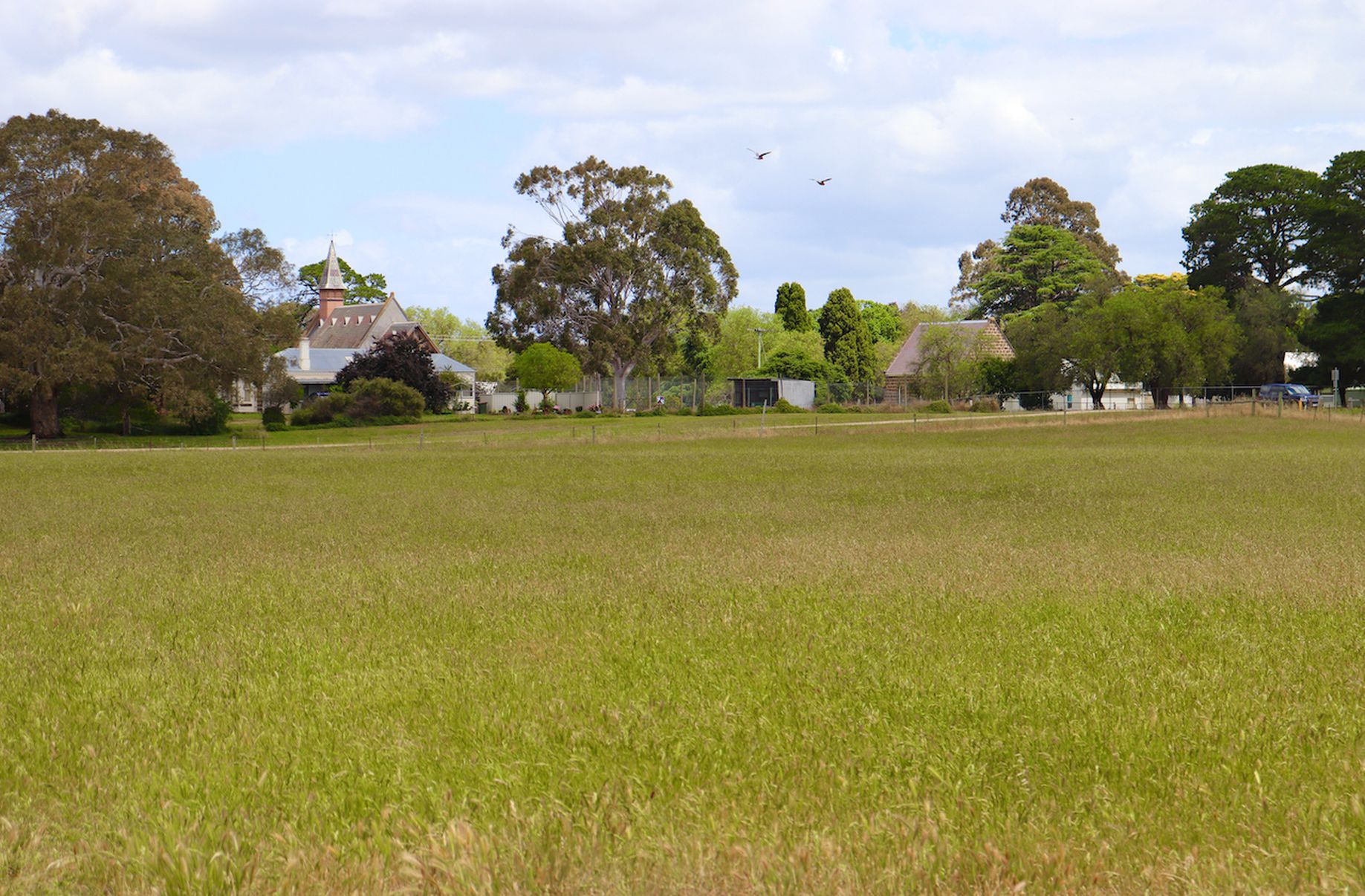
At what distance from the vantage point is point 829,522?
17.1 meters

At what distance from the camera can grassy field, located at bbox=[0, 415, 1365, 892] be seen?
461 centimetres

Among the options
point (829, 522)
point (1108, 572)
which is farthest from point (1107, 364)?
point (1108, 572)

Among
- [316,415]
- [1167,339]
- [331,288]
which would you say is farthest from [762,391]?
[331,288]

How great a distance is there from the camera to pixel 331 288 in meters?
132

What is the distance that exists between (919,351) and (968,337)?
12.3ft

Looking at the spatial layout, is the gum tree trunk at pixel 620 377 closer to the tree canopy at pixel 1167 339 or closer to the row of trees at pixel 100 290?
the row of trees at pixel 100 290

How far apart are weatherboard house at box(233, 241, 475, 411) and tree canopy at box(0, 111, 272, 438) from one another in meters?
12.0

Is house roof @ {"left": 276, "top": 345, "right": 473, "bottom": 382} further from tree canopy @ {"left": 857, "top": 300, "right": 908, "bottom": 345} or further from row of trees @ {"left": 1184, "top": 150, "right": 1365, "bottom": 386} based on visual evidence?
row of trees @ {"left": 1184, "top": 150, "right": 1365, "bottom": 386}

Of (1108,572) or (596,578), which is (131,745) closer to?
(596,578)

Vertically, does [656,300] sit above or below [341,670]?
above

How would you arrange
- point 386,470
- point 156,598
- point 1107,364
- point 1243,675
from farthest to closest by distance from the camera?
point 1107,364 → point 386,470 → point 156,598 → point 1243,675

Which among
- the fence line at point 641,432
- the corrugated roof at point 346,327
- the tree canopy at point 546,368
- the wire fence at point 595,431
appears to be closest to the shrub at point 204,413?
the wire fence at point 595,431

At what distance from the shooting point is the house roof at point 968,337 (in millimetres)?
87625

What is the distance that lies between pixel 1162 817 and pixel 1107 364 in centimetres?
7320
